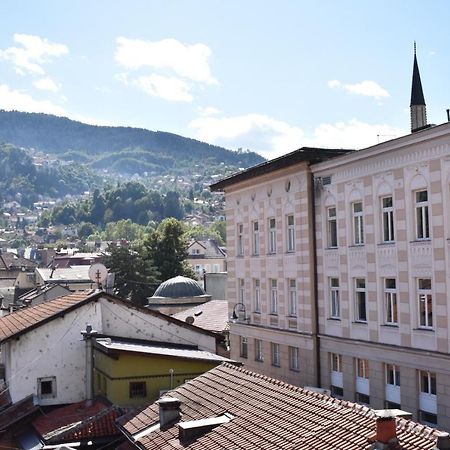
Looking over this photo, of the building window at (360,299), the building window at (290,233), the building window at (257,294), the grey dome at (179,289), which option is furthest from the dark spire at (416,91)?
the grey dome at (179,289)

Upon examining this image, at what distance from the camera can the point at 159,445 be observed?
734 inches

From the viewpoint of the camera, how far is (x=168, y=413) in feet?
65.8

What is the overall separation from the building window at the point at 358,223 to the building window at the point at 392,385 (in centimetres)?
443

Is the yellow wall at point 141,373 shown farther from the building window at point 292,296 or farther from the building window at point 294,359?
the building window at point 292,296

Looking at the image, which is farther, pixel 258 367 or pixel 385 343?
pixel 258 367

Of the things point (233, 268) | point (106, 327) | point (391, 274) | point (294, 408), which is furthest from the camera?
point (233, 268)

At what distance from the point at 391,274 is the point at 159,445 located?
10.1 metres

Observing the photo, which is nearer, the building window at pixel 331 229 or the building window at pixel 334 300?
the building window at pixel 334 300

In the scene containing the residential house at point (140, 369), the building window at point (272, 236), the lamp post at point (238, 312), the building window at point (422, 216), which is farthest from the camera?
the lamp post at point (238, 312)

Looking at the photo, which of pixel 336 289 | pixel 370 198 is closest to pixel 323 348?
pixel 336 289

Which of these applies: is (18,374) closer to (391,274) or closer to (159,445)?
(159,445)

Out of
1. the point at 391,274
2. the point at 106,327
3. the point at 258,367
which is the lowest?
the point at 258,367

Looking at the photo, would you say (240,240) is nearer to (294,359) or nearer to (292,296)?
(292,296)

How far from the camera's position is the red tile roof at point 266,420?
49.0ft
